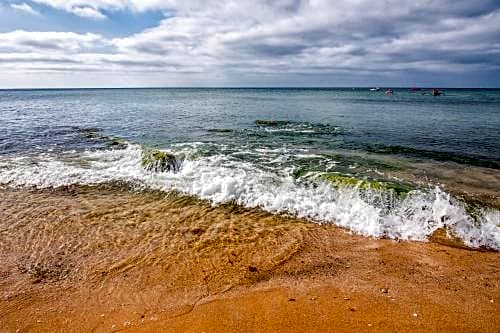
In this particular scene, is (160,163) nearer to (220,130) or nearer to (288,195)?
(288,195)

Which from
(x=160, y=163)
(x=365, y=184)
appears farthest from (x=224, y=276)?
(x=160, y=163)

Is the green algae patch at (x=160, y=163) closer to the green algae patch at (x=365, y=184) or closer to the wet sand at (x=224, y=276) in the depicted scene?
the wet sand at (x=224, y=276)

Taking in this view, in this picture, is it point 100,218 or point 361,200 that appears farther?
point 361,200

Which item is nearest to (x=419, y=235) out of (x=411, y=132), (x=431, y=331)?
(x=431, y=331)

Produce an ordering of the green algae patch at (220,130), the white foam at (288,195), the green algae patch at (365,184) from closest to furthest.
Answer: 1. the white foam at (288,195)
2. the green algae patch at (365,184)
3. the green algae patch at (220,130)

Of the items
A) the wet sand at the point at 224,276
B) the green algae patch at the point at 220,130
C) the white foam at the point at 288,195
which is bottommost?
the wet sand at the point at 224,276

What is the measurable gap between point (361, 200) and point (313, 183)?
238 cm

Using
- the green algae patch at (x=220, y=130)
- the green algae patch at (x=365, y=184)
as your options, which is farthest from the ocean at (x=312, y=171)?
the green algae patch at (x=220, y=130)

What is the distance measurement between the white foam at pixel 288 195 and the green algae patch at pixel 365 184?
35 cm

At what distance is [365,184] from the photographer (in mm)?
12477

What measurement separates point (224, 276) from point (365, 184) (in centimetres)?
738

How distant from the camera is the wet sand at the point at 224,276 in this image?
6055mm

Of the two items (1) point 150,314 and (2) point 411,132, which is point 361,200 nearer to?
(1) point 150,314

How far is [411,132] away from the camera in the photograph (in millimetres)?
26781
